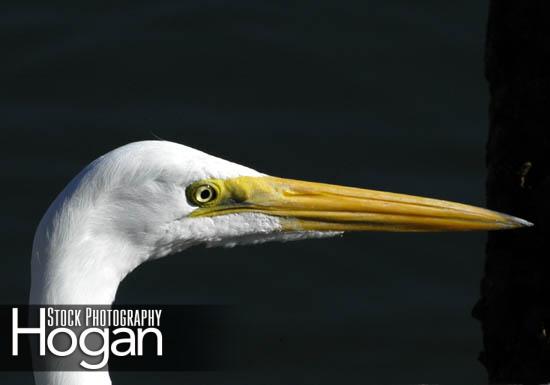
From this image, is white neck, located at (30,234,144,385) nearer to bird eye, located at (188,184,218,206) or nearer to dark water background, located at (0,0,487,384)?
bird eye, located at (188,184,218,206)

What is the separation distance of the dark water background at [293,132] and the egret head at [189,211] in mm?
3813

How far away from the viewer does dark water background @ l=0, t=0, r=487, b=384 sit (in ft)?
30.2

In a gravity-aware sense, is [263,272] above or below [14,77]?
below

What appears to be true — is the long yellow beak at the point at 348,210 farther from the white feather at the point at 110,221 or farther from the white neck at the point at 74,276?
the white neck at the point at 74,276

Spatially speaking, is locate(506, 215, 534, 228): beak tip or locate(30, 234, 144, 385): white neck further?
locate(506, 215, 534, 228): beak tip

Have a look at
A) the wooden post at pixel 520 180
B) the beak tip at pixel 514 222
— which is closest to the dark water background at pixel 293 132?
the wooden post at pixel 520 180

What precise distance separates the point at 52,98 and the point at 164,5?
5.05 feet

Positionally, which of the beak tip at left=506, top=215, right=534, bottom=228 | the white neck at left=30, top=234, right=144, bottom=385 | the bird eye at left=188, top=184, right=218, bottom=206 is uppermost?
the bird eye at left=188, top=184, right=218, bottom=206

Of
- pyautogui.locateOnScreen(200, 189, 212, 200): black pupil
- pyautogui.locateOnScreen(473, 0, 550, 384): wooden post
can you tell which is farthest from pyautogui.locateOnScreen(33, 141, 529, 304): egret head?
pyautogui.locateOnScreen(473, 0, 550, 384): wooden post

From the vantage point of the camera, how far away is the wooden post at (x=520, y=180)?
5.93 meters

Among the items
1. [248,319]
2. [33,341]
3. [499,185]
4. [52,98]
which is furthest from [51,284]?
[52,98]

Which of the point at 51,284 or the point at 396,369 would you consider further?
the point at 396,369

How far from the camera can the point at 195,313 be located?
9500mm

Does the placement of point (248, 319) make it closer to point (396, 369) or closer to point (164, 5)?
point (396, 369)
